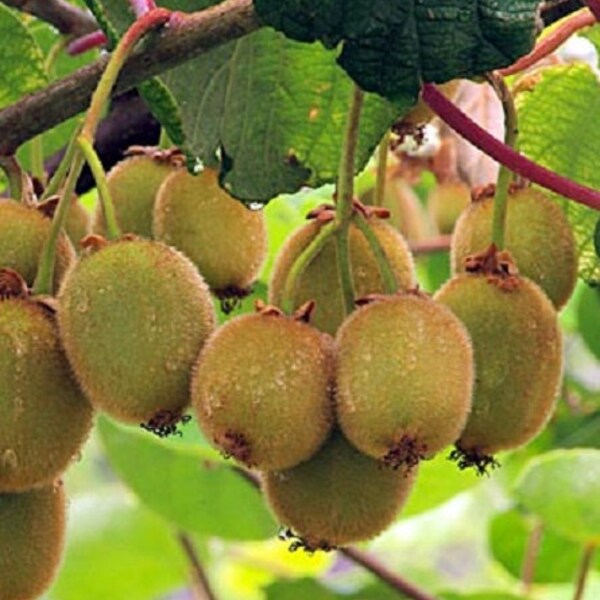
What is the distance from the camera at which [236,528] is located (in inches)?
69.2

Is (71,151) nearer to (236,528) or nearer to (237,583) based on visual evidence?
(236,528)

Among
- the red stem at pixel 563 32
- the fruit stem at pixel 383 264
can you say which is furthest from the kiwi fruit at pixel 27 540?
the red stem at pixel 563 32

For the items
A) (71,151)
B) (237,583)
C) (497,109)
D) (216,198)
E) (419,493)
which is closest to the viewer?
(71,151)

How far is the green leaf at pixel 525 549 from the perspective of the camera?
1878mm

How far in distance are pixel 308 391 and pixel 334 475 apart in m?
0.05

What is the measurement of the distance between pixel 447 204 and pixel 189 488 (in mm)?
401

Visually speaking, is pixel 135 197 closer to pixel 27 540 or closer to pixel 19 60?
pixel 19 60

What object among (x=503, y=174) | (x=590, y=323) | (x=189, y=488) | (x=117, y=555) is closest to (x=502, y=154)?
(x=503, y=174)

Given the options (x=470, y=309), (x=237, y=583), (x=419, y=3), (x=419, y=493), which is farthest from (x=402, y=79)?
(x=237, y=583)

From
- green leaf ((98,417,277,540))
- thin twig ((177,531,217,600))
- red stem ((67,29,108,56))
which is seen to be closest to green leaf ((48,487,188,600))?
thin twig ((177,531,217,600))

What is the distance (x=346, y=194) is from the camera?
1053 mm

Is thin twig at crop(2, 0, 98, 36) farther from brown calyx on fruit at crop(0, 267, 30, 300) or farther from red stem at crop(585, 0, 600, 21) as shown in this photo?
red stem at crop(585, 0, 600, 21)

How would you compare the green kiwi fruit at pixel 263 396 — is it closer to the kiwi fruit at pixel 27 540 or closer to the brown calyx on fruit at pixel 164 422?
the brown calyx on fruit at pixel 164 422

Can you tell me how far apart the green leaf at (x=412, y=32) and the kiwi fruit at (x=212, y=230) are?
220mm
